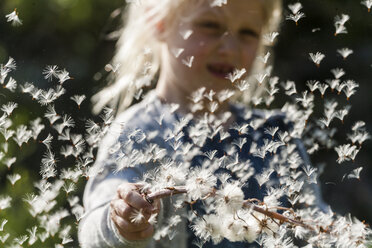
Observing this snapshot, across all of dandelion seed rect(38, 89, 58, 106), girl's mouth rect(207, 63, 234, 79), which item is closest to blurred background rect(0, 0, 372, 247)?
girl's mouth rect(207, 63, 234, 79)

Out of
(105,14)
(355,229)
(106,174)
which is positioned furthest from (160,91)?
(105,14)

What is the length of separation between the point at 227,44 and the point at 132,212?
234 millimetres

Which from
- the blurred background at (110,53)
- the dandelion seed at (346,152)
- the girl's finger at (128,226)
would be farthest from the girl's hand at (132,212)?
the blurred background at (110,53)

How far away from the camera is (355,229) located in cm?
33

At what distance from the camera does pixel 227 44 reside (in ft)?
1.61

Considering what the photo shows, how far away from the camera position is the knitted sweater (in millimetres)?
368

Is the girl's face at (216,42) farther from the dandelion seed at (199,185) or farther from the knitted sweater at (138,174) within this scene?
the dandelion seed at (199,185)

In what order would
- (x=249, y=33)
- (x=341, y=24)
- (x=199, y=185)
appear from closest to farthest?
(x=199, y=185)
(x=341, y=24)
(x=249, y=33)

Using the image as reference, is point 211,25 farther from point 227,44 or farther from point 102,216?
point 102,216

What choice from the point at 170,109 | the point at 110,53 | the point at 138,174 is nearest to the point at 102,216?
the point at 138,174

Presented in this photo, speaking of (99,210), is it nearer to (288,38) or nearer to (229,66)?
(229,66)

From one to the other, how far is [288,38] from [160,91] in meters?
0.32

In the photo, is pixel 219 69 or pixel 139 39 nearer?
pixel 219 69

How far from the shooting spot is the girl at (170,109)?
356mm
